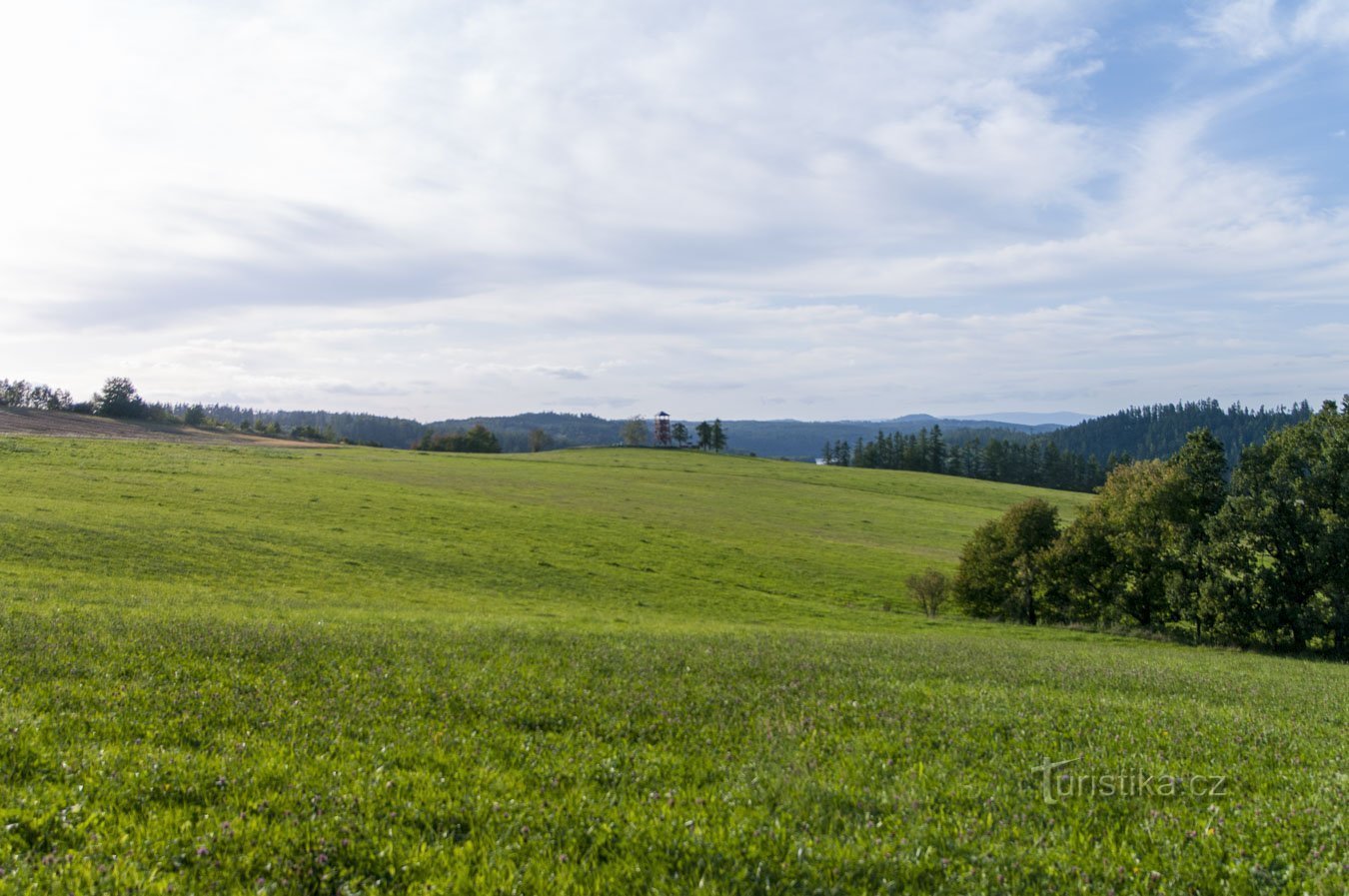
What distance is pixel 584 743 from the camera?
8953mm

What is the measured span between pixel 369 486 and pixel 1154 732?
7380 centimetres

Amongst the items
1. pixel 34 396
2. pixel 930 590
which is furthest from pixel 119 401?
pixel 930 590

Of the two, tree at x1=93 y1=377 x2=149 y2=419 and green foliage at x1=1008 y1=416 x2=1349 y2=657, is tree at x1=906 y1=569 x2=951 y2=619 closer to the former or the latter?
green foliage at x1=1008 y1=416 x2=1349 y2=657

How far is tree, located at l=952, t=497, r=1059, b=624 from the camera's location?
5366cm

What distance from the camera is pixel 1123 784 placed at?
7.99 metres

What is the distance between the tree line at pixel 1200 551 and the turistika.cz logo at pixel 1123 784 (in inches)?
1702

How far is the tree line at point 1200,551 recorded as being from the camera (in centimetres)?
4028

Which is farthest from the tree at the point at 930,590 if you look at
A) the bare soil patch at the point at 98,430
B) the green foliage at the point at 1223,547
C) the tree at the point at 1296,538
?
the bare soil patch at the point at 98,430

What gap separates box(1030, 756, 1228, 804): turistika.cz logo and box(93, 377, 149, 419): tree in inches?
6825

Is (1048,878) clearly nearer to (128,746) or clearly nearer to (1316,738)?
(1316,738)

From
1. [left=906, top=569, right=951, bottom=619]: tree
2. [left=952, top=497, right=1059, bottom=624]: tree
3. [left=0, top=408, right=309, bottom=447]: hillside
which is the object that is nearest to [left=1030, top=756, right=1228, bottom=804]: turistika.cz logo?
[left=906, top=569, right=951, bottom=619]: tree

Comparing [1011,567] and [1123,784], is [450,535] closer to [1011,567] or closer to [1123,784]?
[1011,567]

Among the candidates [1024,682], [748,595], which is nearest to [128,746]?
[1024,682]

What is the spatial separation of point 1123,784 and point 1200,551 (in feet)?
152
